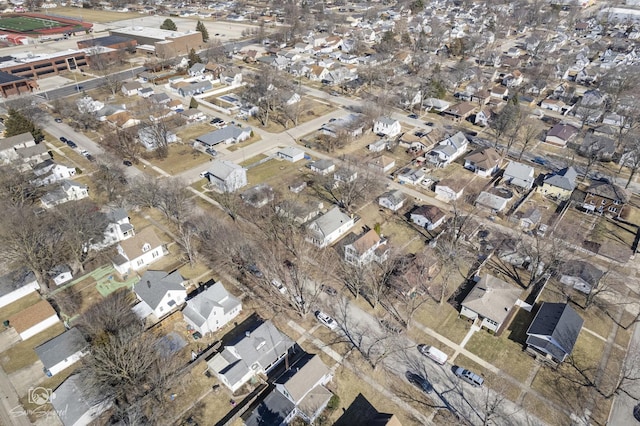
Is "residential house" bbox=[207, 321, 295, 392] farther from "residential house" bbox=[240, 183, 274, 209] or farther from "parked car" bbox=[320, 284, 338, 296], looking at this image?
"residential house" bbox=[240, 183, 274, 209]

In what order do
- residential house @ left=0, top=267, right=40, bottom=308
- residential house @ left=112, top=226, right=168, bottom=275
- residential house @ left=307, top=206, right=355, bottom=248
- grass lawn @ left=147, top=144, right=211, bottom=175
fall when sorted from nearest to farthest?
residential house @ left=0, top=267, right=40, bottom=308
residential house @ left=112, top=226, right=168, bottom=275
residential house @ left=307, top=206, right=355, bottom=248
grass lawn @ left=147, top=144, right=211, bottom=175

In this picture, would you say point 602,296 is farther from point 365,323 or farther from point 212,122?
point 212,122

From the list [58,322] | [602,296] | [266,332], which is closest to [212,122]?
[58,322]

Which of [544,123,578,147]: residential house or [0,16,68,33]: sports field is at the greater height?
[544,123,578,147]: residential house

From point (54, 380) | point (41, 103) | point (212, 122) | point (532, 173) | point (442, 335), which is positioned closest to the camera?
point (54, 380)

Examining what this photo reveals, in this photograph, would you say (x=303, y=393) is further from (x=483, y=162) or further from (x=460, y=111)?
(x=460, y=111)

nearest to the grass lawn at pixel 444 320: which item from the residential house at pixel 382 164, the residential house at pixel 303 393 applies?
the residential house at pixel 303 393

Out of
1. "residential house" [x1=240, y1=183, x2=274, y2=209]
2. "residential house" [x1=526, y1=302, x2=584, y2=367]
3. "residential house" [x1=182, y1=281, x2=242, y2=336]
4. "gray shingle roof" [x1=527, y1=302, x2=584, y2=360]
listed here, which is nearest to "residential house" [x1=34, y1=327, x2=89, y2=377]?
"residential house" [x1=182, y1=281, x2=242, y2=336]
